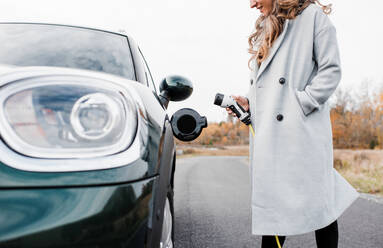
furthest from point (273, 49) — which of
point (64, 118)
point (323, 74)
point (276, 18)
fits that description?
point (64, 118)

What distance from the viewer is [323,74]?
160cm

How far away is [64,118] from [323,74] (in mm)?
1370

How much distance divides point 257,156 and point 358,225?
8.60 ft

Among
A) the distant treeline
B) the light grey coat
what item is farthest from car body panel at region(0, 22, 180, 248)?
the distant treeline

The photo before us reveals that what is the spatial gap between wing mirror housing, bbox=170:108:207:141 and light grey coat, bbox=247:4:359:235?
14.4 inches

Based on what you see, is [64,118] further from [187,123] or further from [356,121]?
[356,121]

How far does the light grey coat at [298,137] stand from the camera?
1.60m

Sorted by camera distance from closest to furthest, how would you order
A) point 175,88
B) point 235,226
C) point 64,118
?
1. point 64,118
2. point 175,88
3. point 235,226

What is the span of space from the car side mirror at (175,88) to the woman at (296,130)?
1.66 feet

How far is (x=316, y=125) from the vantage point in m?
1.64

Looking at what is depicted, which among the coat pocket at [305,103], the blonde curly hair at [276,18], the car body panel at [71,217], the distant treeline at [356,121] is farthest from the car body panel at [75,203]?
the distant treeline at [356,121]

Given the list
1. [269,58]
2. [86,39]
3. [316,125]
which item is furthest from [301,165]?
[86,39]

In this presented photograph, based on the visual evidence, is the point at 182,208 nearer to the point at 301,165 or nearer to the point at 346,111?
the point at 301,165

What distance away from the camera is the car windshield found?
1.55 metres
